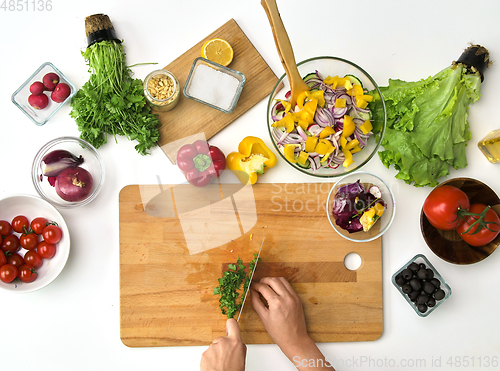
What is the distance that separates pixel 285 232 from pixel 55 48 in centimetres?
121

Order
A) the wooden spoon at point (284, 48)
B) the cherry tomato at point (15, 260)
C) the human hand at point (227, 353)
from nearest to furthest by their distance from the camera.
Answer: the wooden spoon at point (284, 48), the human hand at point (227, 353), the cherry tomato at point (15, 260)

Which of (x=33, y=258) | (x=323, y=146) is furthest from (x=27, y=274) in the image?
(x=323, y=146)

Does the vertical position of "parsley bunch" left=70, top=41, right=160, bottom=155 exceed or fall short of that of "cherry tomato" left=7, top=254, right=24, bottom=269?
it exceeds it

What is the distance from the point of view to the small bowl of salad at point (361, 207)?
134 cm

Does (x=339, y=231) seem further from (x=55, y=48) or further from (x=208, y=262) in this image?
(x=55, y=48)

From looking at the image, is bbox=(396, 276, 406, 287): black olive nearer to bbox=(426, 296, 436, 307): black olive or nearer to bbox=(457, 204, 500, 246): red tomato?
bbox=(426, 296, 436, 307): black olive

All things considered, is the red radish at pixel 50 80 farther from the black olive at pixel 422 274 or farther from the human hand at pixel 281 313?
the black olive at pixel 422 274

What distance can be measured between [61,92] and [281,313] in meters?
1.21

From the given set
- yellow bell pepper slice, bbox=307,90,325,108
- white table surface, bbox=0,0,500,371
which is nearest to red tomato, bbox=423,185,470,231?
white table surface, bbox=0,0,500,371

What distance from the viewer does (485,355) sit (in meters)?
1.46

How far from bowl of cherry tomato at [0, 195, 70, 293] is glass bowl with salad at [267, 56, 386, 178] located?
36.3 inches

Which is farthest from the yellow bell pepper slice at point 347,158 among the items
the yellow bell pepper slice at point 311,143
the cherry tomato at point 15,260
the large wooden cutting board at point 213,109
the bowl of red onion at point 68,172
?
the cherry tomato at point 15,260

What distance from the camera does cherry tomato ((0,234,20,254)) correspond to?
138cm

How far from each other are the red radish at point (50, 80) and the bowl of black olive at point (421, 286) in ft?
5.03
